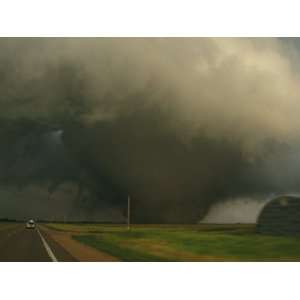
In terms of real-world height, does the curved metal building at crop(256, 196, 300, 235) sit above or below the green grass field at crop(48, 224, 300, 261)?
above

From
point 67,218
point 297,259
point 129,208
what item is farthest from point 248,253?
point 67,218

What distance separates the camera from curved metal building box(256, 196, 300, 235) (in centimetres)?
3171

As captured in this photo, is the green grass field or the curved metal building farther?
the curved metal building

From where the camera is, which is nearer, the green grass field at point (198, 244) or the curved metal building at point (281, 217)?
the green grass field at point (198, 244)

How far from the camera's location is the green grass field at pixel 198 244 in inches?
953

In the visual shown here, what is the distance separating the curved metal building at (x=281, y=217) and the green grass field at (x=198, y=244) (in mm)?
2370

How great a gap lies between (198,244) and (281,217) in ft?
32.9

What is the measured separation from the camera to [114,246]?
28.9 meters

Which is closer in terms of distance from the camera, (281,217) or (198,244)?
(198,244)

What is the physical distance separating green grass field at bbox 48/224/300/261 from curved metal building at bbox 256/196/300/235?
2.37 m

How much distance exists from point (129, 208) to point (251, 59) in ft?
33.3

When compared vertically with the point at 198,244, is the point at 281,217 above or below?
above

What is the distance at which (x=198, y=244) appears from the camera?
2538 centimetres
